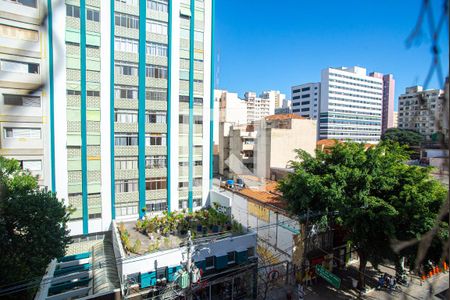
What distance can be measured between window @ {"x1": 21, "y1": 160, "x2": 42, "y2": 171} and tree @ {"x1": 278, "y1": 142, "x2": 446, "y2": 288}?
10108 millimetres

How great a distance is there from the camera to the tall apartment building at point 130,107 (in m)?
11.1

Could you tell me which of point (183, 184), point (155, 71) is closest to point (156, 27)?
point (155, 71)

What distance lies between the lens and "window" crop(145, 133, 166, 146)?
12.7 m

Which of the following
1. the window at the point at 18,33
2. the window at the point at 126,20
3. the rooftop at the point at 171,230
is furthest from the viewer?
the window at the point at 126,20

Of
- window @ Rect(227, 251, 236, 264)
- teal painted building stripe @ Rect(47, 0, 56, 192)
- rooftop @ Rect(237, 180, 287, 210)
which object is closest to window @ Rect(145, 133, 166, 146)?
teal painted building stripe @ Rect(47, 0, 56, 192)

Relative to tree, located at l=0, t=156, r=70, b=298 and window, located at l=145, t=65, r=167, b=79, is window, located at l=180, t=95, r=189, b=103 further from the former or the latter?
tree, located at l=0, t=156, r=70, b=298

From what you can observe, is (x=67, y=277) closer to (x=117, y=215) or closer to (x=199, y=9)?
(x=117, y=215)

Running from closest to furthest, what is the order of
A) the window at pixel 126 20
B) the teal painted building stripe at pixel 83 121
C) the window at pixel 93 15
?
the teal painted building stripe at pixel 83 121, the window at pixel 93 15, the window at pixel 126 20

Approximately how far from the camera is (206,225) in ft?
→ 37.7

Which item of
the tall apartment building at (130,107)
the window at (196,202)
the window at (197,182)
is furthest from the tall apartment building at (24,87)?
the window at (196,202)

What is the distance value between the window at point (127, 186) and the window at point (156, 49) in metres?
6.20

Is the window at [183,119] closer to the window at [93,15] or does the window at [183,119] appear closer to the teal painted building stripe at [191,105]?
the teal painted building stripe at [191,105]

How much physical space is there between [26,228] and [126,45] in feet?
27.7

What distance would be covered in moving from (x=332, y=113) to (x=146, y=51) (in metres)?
43.0
